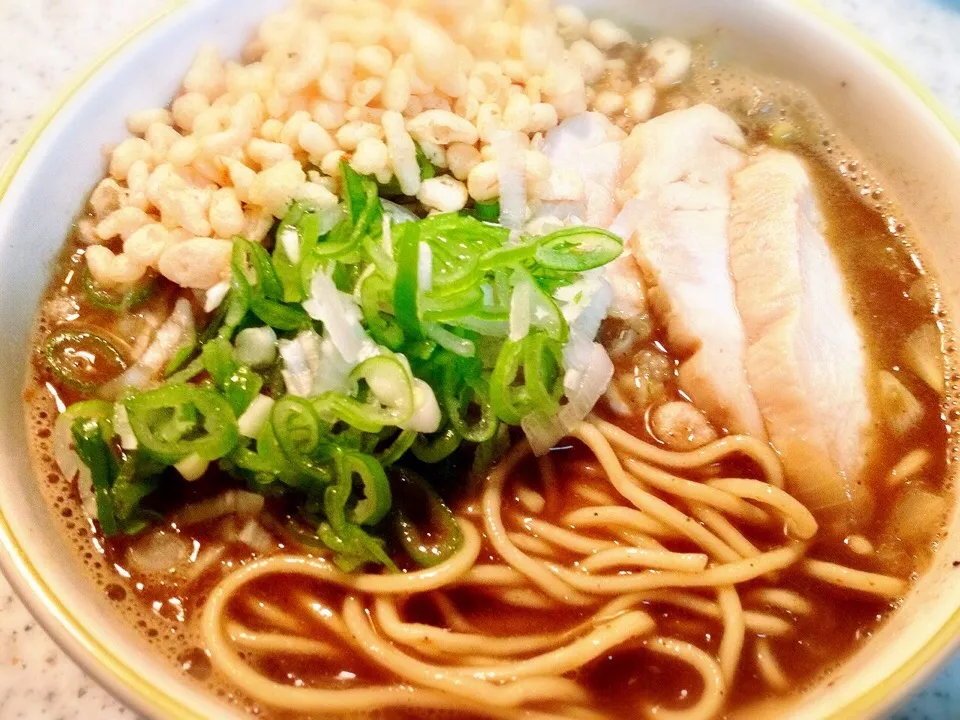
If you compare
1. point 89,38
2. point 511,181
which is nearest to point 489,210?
point 511,181

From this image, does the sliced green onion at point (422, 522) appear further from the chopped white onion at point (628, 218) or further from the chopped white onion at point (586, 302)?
the chopped white onion at point (628, 218)

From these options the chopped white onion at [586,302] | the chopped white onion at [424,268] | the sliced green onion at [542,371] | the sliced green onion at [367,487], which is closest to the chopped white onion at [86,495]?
the sliced green onion at [367,487]

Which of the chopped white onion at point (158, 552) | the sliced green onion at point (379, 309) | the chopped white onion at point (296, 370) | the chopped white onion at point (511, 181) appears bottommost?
the chopped white onion at point (158, 552)


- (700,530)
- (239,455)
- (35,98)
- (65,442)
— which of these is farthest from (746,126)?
(35,98)

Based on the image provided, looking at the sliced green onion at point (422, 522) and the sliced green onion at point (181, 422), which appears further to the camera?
the sliced green onion at point (422, 522)

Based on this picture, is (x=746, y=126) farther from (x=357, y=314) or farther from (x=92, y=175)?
(x=92, y=175)

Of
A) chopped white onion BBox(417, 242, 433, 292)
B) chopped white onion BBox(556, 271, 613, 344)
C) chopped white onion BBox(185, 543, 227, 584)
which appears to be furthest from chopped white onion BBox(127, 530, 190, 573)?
chopped white onion BBox(556, 271, 613, 344)

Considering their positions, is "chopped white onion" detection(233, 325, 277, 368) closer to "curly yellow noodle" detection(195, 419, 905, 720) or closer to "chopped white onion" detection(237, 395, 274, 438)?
"chopped white onion" detection(237, 395, 274, 438)

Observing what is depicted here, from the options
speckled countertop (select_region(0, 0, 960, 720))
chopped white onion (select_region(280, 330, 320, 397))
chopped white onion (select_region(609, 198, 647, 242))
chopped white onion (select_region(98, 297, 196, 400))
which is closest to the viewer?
chopped white onion (select_region(280, 330, 320, 397))
